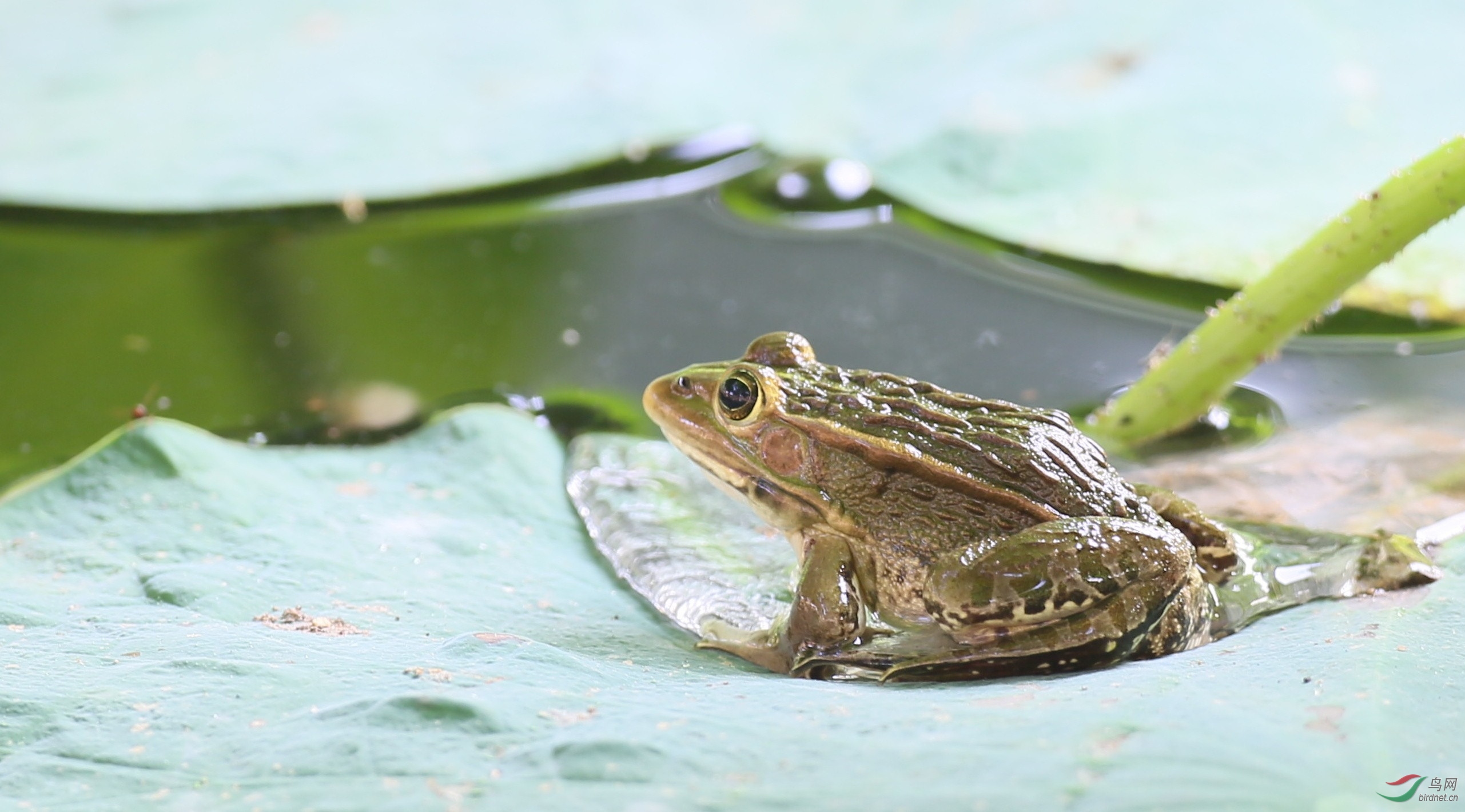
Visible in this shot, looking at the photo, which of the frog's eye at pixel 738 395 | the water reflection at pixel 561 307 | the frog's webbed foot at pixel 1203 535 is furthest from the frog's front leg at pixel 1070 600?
the water reflection at pixel 561 307

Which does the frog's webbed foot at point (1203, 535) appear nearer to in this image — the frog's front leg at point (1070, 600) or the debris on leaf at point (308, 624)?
the frog's front leg at point (1070, 600)

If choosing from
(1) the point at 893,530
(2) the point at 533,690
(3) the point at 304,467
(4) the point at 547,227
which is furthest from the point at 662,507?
(4) the point at 547,227

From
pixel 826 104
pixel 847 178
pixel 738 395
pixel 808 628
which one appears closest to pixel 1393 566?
pixel 808 628

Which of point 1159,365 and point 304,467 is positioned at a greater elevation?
point 1159,365

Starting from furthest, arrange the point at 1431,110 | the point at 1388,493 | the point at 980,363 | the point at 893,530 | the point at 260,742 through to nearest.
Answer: the point at 1431,110
the point at 980,363
the point at 1388,493
the point at 893,530
the point at 260,742

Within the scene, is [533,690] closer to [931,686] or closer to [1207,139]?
[931,686]

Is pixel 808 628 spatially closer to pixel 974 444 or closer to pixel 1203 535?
pixel 974 444

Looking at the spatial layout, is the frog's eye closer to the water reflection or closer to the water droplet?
the water reflection
